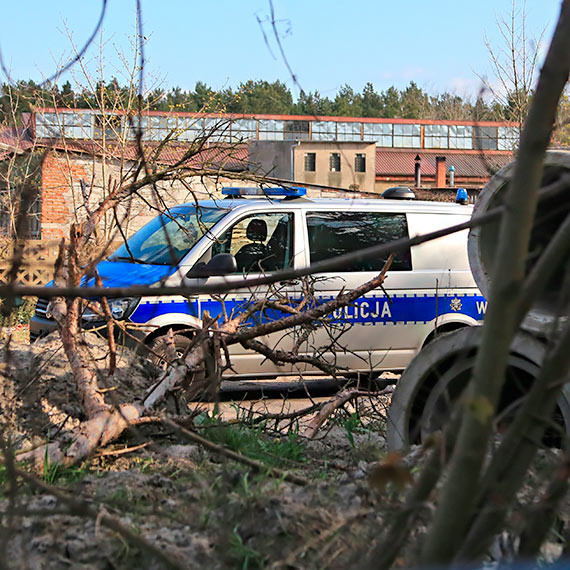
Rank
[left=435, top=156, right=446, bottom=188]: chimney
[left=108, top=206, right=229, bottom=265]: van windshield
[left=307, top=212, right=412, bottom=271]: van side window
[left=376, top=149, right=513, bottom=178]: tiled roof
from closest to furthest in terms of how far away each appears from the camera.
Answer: [left=108, top=206, right=229, bottom=265]: van windshield, [left=307, top=212, right=412, bottom=271]: van side window, [left=435, top=156, right=446, bottom=188]: chimney, [left=376, top=149, right=513, bottom=178]: tiled roof

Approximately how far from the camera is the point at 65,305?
4.42m

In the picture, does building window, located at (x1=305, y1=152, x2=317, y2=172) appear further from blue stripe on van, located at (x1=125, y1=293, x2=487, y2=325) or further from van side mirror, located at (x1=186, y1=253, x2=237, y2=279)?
van side mirror, located at (x1=186, y1=253, x2=237, y2=279)

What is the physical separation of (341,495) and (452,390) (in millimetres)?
1280

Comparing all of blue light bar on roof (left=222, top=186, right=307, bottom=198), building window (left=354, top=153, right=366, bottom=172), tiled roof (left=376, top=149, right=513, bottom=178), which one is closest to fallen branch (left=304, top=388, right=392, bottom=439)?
blue light bar on roof (left=222, top=186, right=307, bottom=198)

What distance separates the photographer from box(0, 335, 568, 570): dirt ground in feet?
6.15

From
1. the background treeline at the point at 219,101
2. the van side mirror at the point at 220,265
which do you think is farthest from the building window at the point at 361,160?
the van side mirror at the point at 220,265

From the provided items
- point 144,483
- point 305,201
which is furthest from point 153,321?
point 144,483

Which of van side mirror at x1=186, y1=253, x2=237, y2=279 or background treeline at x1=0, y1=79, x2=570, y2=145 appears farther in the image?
van side mirror at x1=186, y1=253, x2=237, y2=279

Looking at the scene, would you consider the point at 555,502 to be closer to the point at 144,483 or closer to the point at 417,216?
the point at 144,483

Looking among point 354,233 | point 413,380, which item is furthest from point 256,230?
point 413,380

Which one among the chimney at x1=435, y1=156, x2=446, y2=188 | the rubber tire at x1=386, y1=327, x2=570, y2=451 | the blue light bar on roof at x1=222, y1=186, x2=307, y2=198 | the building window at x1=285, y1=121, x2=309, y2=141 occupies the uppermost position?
the building window at x1=285, y1=121, x2=309, y2=141

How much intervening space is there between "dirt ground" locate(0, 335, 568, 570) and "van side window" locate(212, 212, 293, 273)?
3253 millimetres

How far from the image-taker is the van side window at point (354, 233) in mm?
7445

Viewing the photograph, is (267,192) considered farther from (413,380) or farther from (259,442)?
(413,380)
